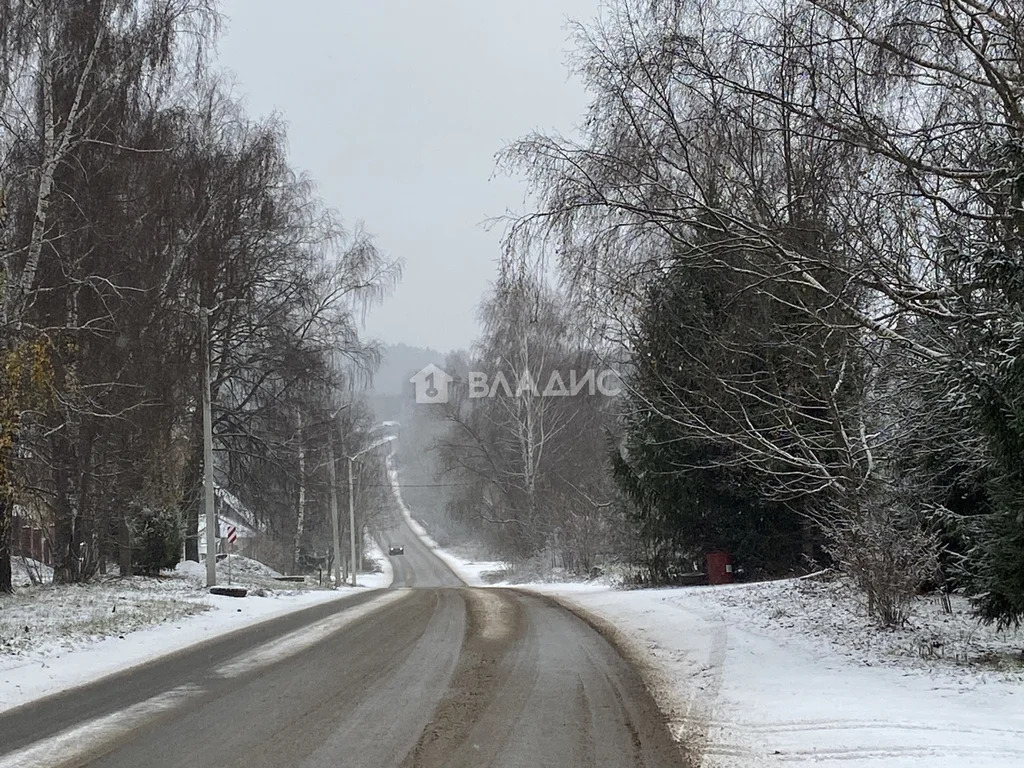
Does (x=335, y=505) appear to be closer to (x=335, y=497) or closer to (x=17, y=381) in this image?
(x=335, y=497)

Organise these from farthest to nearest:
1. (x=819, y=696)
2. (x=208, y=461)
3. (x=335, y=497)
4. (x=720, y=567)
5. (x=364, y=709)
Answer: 1. (x=335, y=497)
2. (x=208, y=461)
3. (x=720, y=567)
4. (x=364, y=709)
5. (x=819, y=696)

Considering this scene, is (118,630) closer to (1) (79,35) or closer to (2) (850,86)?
(1) (79,35)

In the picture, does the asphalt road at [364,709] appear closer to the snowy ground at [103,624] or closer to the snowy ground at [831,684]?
the snowy ground at [831,684]

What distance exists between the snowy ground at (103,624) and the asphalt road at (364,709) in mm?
742

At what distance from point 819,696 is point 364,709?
3.67 meters

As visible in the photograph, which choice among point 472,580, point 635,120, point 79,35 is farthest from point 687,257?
point 472,580

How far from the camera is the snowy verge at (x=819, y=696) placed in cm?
588

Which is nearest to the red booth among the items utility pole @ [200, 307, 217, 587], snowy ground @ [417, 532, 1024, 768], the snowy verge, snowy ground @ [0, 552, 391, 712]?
snowy ground @ [417, 532, 1024, 768]

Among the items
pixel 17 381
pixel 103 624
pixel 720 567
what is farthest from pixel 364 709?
pixel 720 567

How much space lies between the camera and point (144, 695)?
8.89m

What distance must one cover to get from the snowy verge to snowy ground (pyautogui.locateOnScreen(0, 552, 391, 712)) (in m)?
6.12

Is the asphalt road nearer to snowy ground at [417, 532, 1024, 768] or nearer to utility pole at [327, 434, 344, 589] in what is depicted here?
snowy ground at [417, 532, 1024, 768]

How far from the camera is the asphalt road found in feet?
21.1

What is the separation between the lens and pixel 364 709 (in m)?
7.93
